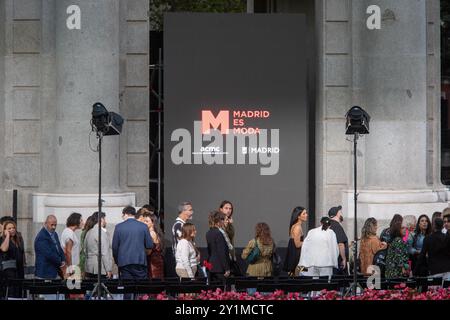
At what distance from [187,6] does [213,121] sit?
18.2 meters

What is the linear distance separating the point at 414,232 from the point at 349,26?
4556mm

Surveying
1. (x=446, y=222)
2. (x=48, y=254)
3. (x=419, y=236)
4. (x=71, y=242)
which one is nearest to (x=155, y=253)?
(x=71, y=242)

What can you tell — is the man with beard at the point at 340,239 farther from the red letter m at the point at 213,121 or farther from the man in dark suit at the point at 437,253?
the red letter m at the point at 213,121

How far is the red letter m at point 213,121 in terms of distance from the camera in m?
25.9

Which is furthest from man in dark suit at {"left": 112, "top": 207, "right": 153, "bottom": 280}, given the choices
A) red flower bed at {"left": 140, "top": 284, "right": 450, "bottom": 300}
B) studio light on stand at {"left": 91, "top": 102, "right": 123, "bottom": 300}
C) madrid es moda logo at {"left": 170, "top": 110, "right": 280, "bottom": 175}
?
madrid es moda logo at {"left": 170, "top": 110, "right": 280, "bottom": 175}

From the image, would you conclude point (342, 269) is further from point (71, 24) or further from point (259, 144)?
point (71, 24)

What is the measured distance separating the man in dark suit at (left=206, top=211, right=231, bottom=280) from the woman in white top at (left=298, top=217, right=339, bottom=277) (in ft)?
3.73

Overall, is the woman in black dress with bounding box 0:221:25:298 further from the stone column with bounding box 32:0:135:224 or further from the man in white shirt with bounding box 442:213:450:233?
the man in white shirt with bounding box 442:213:450:233

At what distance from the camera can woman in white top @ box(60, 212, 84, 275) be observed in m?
22.6

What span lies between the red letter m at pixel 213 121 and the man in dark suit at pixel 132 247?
13.3 feet

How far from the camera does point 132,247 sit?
72.1 ft

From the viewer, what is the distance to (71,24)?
25.4 metres

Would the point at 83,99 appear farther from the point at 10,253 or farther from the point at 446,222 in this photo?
the point at 446,222
